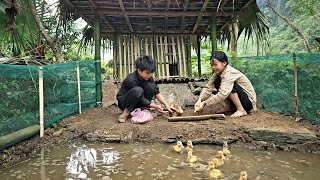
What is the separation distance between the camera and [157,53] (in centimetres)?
977

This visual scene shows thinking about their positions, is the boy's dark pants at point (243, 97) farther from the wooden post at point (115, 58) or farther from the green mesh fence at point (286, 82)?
the wooden post at point (115, 58)

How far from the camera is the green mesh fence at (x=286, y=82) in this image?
175 inches

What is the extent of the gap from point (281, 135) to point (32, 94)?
12.6ft

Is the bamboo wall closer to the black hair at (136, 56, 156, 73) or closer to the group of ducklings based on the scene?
the black hair at (136, 56, 156, 73)

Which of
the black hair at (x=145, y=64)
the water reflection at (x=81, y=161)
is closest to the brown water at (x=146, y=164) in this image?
the water reflection at (x=81, y=161)

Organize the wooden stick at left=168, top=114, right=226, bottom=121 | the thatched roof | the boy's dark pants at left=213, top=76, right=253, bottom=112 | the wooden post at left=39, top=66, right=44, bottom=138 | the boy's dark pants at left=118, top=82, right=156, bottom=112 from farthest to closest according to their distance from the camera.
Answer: the thatched roof
the boy's dark pants at left=213, top=76, right=253, bottom=112
the boy's dark pants at left=118, top=82, right=156, bottom=112
the wooden stick at left=168, top=114, right=226, bottom=121
the wooden post at left=39, top=66, right=44, bottom=138

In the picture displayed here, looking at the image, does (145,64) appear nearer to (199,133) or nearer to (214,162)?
(199,133)

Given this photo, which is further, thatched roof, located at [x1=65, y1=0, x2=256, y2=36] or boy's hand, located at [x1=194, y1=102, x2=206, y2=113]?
thatched roof, located at [x1=65, y1=0, x2=256, y2=36]

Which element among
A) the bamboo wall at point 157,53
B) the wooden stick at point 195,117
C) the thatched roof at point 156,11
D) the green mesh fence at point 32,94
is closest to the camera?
the green mesh fence at point 32,94

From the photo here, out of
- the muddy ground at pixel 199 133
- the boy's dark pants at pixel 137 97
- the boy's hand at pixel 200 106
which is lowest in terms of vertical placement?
the muddy ground at pixel 199 133

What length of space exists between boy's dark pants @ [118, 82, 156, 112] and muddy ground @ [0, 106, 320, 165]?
43 cm

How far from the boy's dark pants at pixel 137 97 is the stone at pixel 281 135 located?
77.9 inches

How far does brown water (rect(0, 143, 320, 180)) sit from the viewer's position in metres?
3.02

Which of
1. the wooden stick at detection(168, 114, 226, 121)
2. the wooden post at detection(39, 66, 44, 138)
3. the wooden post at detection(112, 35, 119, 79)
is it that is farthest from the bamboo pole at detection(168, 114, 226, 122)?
the wooden post at detection(112, 35, 119, 79)
